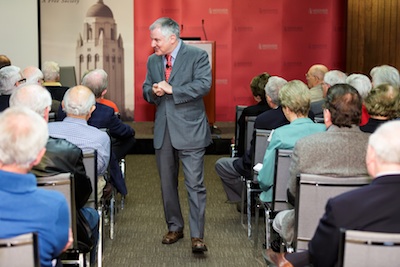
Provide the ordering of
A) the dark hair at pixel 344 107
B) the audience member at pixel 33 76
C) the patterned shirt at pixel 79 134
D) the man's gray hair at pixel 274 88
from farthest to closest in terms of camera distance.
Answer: the audience member at pixel 33 76 < the man's gray hair at pixel 274 88 < the patterned shirt at pixel 79 134 < the dark hair at pixel 344 107

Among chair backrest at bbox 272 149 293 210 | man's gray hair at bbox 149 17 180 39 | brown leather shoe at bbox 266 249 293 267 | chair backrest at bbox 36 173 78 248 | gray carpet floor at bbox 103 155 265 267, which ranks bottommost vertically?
gray carpet floor at bbox 103 155 265 267

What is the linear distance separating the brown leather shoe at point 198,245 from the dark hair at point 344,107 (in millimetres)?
1762

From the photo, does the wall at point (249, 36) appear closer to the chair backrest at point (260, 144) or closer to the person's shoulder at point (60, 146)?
the chair backrest at point (260, 144)

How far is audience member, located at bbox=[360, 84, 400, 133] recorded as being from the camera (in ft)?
15.0

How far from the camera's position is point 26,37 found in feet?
38.2

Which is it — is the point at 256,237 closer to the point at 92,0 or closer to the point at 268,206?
the point at 268,206

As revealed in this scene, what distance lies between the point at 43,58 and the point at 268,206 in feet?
26.5

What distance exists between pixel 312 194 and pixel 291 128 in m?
1.13

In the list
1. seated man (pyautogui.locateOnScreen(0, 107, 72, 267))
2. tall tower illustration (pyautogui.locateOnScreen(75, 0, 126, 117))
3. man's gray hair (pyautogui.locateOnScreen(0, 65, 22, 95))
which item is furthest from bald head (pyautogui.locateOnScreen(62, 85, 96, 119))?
tall tower illustration (pyautogui.locateOnScreen(75, 0, 126, 117))

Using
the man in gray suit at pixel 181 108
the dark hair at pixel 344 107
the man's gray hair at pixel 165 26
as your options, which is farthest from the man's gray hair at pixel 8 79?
the dark hair at pixel 344 107

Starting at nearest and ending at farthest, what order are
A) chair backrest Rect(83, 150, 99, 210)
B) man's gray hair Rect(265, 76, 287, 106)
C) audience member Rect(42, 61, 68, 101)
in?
chair backrest Rect(83, 150, 99, 210) → man's gray hair Rect(265, 76, 287, 106) → audience member Rect(42, 61, 68, 101)

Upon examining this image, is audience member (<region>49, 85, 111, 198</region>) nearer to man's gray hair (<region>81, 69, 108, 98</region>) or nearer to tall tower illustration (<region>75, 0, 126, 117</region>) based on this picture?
man's gray hair (<region>81, 69, 108, 98</region>)

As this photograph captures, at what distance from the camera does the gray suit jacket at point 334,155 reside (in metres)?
3.93

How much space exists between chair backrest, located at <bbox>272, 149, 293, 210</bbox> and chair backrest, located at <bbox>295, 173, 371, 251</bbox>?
2.61 feet
